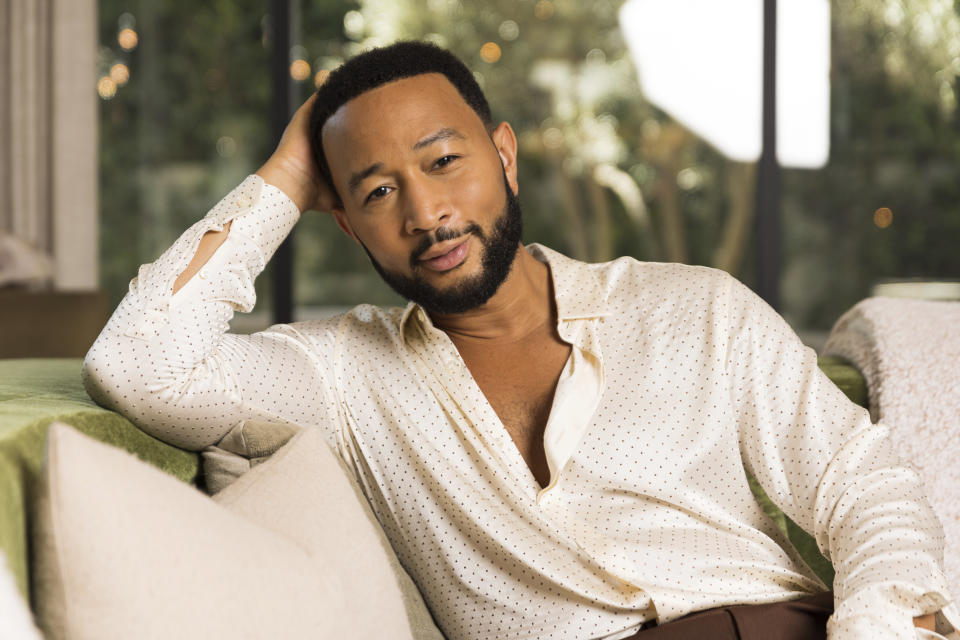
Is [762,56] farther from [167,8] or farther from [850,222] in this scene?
[167,8]

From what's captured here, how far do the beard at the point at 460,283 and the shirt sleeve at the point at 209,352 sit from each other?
0.18 meters

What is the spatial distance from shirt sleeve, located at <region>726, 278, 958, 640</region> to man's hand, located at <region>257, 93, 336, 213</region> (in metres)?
0.70

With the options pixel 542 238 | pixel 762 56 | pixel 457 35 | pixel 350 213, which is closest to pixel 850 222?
pixel 762 56

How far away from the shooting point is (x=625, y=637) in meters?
1.43

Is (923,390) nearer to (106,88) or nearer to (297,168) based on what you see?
(297,168)

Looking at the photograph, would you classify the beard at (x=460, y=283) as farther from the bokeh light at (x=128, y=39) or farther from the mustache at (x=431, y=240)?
the bokeh light at (x=128, y=39)

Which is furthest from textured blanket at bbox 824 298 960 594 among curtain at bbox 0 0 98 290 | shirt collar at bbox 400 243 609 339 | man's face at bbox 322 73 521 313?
curtain at bbox 0 0 98 290

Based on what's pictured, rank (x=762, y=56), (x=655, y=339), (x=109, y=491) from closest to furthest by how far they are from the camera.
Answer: (x=109, y=491) → (x=655, y=339) → (x=762, y=56)

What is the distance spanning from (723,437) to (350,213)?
680 mm

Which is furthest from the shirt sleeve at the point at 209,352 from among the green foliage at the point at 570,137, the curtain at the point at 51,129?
the green foliage at the point at 570,137

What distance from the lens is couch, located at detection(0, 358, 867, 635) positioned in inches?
34.0

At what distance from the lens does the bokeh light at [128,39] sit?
5016mm

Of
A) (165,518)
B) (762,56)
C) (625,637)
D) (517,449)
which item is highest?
(762,56)

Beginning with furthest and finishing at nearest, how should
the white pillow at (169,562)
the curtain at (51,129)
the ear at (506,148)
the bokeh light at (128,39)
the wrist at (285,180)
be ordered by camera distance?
1. the bokeh light at (128,39)
2. the curtain at (51,129)
3. the ear at (506,148)
4. the wrist at (285,180)
5. the white pillow at (169,562)
